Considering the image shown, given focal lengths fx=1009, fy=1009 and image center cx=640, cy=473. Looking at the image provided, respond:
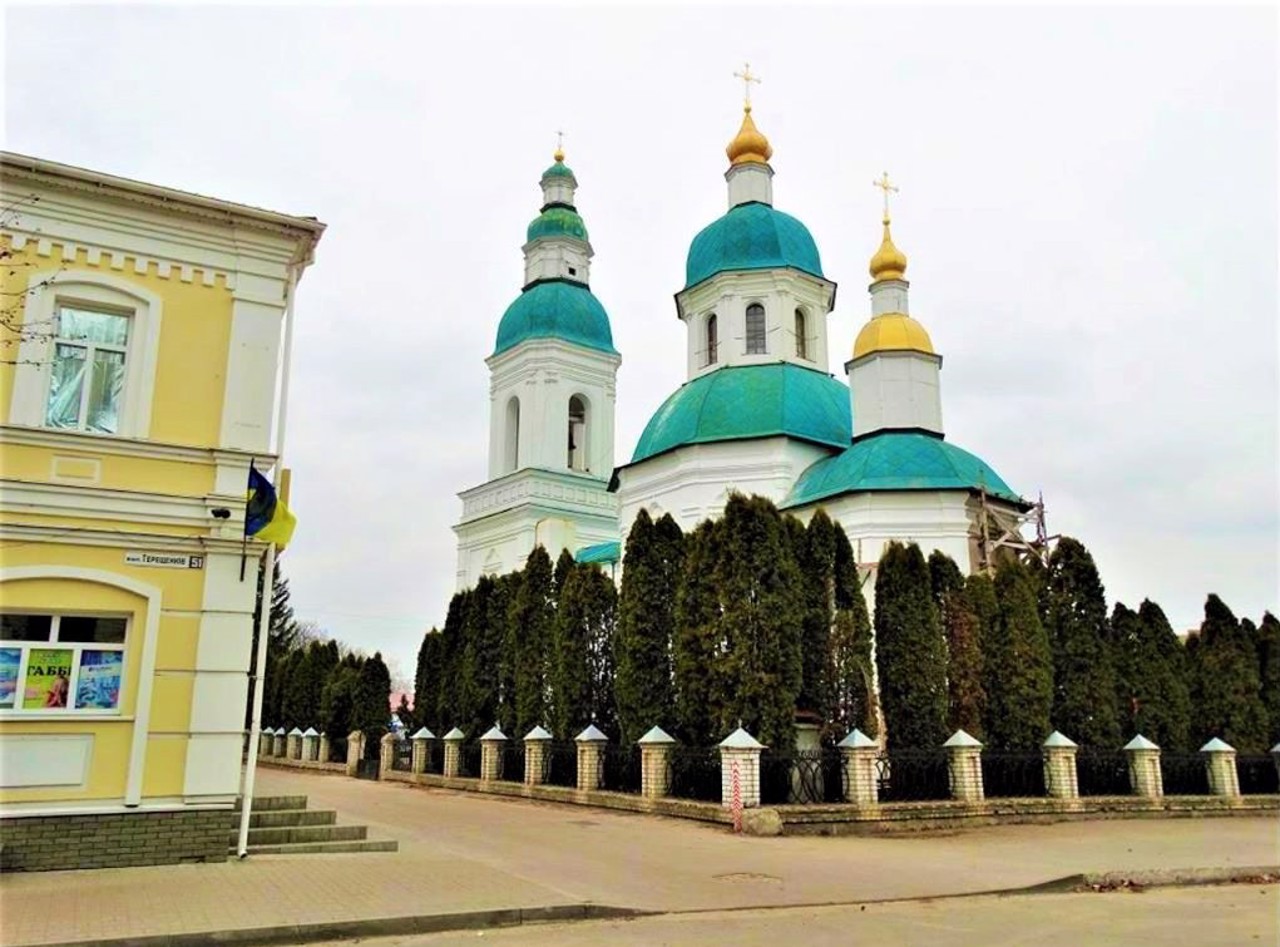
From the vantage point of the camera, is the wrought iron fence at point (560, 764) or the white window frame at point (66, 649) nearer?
the white window frame at point (66, 649)

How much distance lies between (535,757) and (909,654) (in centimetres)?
751

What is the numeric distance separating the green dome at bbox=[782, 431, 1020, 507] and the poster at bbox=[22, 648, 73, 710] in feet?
62.8

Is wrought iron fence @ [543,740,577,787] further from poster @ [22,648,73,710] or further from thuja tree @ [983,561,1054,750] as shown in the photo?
poster @ [22,648,73,710]

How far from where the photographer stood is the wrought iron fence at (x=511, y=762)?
68.9 ft

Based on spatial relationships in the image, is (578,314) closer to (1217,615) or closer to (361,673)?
(361,673)

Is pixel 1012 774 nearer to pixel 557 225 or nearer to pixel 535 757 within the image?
pixel 535 757

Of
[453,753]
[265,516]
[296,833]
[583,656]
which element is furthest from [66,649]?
[453,753]

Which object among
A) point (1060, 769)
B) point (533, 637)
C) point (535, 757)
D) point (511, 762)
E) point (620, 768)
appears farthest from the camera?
point (533, 637)

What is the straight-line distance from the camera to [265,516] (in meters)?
10.1

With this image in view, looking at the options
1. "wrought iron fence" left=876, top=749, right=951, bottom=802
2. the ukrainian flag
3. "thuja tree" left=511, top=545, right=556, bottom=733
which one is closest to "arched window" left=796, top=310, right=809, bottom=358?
"thuja tree" left=511, top=545, right=556, bottom=733

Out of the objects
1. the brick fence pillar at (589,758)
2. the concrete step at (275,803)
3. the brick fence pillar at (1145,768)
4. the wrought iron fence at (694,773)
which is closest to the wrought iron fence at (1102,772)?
A: the brick fence pillar at (1145,768)

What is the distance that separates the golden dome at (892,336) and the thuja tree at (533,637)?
11408mm

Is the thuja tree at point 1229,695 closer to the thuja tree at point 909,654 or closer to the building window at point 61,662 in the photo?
the thuja tree at point 909,654

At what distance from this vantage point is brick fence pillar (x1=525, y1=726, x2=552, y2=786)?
64.6ft
